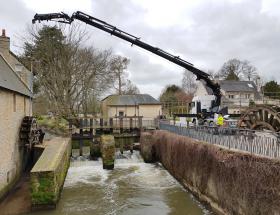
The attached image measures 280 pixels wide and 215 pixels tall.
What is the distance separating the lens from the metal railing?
28.7 ft

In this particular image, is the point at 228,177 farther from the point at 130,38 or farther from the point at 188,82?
the point at 188,82

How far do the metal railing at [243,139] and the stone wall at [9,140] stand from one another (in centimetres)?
871

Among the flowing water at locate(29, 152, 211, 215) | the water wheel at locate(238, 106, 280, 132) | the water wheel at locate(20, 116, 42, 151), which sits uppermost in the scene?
the water wheel at locate(238, 106, 280, 132)

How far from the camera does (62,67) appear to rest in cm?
3036

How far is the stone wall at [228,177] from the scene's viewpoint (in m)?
7.98

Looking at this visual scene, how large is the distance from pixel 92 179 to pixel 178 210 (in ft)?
22.3

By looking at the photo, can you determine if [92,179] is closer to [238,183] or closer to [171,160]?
[171,160]

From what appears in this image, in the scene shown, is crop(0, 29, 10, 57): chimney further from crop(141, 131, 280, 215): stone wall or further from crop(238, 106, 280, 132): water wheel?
crop(238, 106, 280, 132): water wheel

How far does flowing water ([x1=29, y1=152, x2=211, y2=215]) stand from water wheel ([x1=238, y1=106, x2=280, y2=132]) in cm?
460

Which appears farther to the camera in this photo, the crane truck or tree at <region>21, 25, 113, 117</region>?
tree at <region>21, 25, 113, 117</region>

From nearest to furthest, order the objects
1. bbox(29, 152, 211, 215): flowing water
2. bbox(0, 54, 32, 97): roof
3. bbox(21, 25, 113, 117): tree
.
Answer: bbox(29, 152, 211, 215): flowing water → bbox(0, 54, 32, 97): roof → bbox(21, 25, 113, 117): tree

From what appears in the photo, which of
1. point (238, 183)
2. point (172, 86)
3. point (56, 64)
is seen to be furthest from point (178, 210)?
point (172, 86)

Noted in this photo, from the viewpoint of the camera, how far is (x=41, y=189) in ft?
36.8

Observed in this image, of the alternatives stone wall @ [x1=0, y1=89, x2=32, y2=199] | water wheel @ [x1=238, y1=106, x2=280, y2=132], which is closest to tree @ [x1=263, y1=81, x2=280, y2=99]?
water wheel @ [x1=238, y1=106, x2=280, y2=132]
